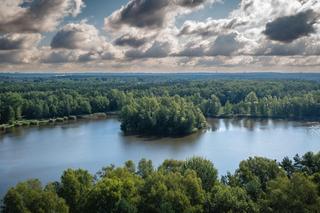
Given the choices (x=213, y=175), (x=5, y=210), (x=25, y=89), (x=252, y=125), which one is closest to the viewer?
(x=5, y=210)

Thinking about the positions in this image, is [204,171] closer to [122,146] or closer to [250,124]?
[122,146]

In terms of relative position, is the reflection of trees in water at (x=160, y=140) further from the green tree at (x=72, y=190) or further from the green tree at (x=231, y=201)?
the green tree at (x=231, y=201)

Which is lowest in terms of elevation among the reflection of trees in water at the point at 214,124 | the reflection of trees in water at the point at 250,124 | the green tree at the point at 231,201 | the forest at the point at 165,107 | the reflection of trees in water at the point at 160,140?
the reflection of trees in water at the point at 250,124

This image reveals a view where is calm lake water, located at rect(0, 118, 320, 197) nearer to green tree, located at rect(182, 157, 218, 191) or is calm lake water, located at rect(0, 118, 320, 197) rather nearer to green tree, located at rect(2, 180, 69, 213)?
green tree, located at rect(182, 157, 218, 191)

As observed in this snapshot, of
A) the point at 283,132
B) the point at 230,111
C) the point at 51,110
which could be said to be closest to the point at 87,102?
the point at 51,110

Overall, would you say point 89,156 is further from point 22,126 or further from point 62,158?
point 22,126

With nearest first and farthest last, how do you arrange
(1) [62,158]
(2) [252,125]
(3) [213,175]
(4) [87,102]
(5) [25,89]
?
(3) [213,175] → (1) [62,158] → (2) [252,125] → (4) [87,102] → (5) [25,89]

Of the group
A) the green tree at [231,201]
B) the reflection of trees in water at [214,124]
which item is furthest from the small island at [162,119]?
the green tree at [231,201]
